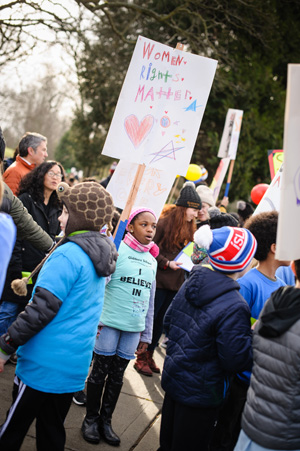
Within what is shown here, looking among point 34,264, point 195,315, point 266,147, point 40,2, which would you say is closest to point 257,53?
point 266,147

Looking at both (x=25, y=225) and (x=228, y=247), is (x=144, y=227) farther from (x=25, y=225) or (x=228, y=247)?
(x=228, y=247)

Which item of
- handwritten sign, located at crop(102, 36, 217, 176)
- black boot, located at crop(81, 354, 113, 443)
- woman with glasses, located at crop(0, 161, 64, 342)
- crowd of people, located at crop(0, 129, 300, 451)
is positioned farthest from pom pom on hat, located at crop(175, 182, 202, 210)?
black boot, located at crop(81, 354, 113, 443)

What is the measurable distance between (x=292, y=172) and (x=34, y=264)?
282 cm

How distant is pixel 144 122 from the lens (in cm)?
399

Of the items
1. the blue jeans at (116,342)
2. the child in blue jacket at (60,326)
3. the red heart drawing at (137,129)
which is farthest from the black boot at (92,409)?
the red heart drawing at (137,129)

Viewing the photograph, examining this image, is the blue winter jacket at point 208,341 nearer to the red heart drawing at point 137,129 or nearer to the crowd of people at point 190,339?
the crowd of people at point 190,339

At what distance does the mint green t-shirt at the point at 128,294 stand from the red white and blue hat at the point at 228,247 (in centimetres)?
106

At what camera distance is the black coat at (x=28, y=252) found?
155 inches

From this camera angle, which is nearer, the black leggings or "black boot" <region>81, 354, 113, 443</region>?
"black boot" <region>81, 354, 113, 443</region>

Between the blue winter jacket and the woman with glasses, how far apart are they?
75.6 inches

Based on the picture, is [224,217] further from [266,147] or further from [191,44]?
[266,147]

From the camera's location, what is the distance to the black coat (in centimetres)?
395

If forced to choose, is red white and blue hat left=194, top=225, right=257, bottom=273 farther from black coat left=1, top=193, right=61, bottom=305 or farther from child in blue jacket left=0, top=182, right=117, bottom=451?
black coat left=1, top=193, right=61, bottom=305

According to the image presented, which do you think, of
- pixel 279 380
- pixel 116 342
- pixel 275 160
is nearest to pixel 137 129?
pixel 116 342
